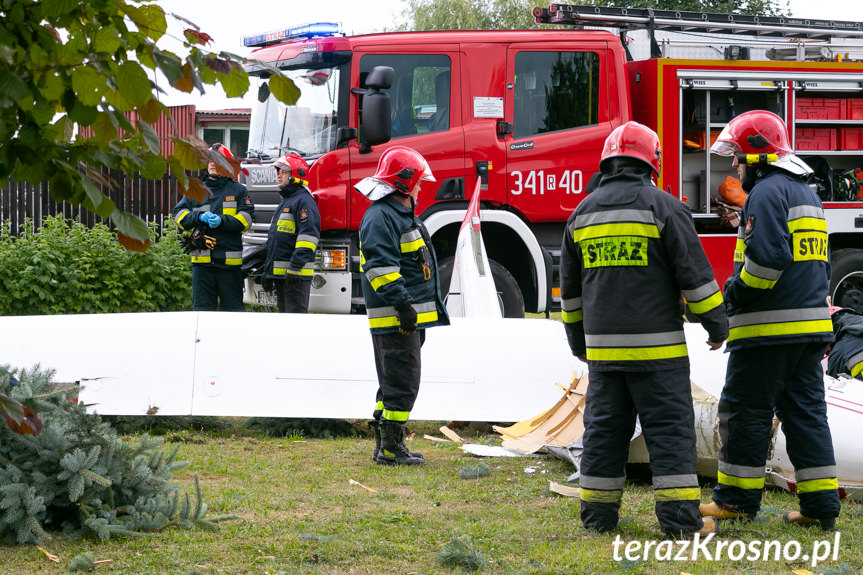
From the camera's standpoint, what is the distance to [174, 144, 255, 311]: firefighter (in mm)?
8570

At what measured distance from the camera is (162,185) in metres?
15.1

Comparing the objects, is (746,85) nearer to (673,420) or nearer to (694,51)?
(694,51)

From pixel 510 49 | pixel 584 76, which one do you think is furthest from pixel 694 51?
pixel 510 49

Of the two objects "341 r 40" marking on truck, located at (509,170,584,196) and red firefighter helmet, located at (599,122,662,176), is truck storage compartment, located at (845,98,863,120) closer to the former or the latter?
"341 r 40" marking on truck, located at (509,170,584,196)

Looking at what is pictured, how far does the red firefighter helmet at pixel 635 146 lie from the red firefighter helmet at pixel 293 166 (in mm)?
4636

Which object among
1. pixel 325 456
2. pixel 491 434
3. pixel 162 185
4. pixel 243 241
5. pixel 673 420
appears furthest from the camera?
pixel 162 185

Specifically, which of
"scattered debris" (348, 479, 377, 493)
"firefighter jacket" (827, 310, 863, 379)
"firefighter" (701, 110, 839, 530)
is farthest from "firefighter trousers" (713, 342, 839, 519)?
"scattered debris" (348, 479, 377, 493)

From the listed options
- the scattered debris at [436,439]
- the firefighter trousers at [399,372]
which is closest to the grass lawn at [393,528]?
the firefighter trousers at [399,372]

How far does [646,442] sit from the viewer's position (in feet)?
13.4

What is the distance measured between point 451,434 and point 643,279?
300 centimetres

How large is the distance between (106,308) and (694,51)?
6737mm

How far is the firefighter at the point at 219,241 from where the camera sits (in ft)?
28.1

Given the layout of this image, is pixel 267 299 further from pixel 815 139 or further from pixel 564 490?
pixel 815 139

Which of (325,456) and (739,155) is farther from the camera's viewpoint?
(325,456)
